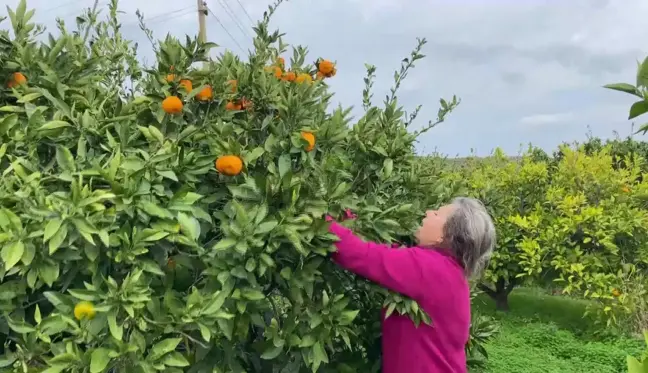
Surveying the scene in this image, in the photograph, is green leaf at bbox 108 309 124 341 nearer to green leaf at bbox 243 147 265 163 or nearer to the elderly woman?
green leaf at bbox 243 147 265 163

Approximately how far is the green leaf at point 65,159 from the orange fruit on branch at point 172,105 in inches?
12.1

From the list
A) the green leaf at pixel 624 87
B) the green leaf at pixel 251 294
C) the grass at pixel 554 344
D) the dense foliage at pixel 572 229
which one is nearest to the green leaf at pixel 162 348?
the green leaf at pixel 251 294

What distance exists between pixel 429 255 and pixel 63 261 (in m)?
1.19

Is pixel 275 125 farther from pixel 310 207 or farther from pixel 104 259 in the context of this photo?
pixel 104 259

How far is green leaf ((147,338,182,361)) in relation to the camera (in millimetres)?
1641

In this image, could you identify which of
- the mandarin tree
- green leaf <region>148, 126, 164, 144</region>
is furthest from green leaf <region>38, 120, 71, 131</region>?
green leaf <region>148, 126, 164, 144</region>

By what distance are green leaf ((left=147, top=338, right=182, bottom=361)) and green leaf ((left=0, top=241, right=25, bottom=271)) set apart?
405 mm

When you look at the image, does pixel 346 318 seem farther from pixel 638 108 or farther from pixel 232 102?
pixel 638 108

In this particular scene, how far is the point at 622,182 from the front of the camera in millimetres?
6941

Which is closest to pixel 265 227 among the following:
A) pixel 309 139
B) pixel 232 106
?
A: pixel 309 139

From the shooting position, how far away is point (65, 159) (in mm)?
1767

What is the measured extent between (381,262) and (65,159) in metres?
0.98

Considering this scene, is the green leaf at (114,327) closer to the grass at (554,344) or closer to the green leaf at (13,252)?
the green leaf at (13,252)

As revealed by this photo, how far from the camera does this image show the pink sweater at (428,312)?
2.08 meters
